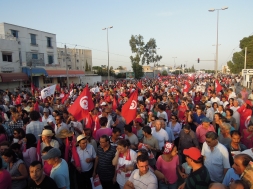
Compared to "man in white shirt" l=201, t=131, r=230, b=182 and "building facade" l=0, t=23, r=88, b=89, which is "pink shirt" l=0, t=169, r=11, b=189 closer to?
"man in white shirt" l=201, t=131, r=230, b=182

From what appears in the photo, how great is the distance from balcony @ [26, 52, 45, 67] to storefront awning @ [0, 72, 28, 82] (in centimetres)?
326

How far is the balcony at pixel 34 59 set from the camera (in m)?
29.2

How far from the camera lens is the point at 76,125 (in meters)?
5.88

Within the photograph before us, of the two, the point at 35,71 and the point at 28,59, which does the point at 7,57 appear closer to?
the point at 35,71

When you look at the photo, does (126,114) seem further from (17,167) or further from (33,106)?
(33,106)

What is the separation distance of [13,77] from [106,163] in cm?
2347

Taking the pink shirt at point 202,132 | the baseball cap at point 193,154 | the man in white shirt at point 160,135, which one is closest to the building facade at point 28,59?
the man in white shirt at point 160,135

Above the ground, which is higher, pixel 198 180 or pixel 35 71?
pixel 35 71

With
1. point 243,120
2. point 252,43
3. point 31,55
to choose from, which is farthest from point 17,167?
point 252,43

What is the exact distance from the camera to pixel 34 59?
29.9 m

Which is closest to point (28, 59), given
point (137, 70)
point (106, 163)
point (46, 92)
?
point (46, 92)

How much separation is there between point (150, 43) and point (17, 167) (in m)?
58.2

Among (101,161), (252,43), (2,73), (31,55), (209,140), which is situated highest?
(252,43)

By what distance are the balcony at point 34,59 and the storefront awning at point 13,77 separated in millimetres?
3262
